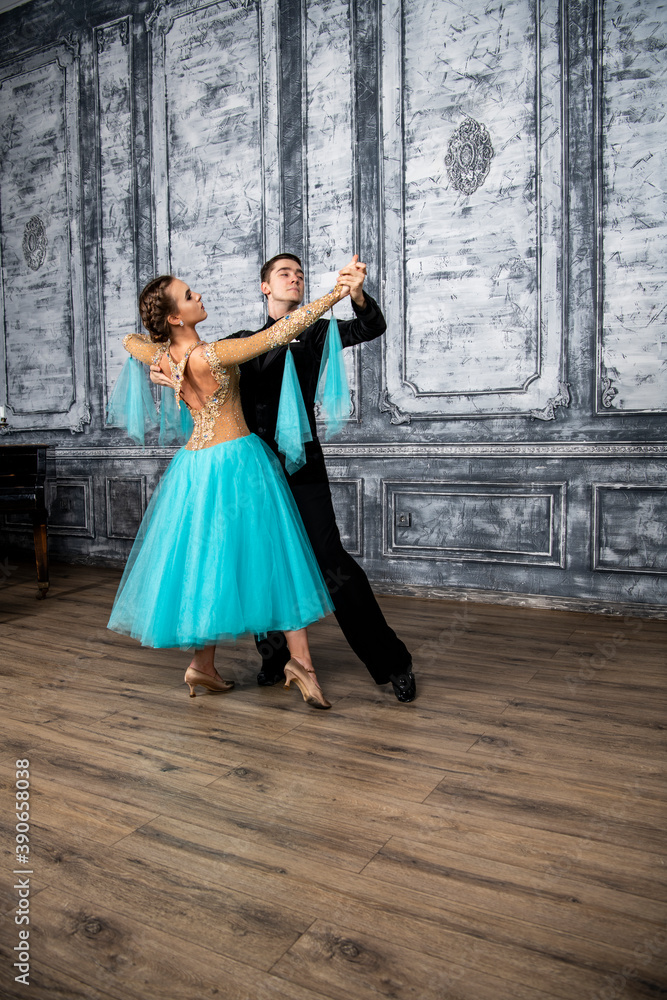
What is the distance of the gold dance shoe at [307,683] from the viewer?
98.3 inches

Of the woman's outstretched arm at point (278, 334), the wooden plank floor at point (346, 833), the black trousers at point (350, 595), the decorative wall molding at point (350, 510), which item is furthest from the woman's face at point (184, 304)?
the decorative wall molding at point (350, 510)

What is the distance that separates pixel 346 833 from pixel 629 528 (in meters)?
2.58

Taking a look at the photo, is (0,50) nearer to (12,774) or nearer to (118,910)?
(12,774)

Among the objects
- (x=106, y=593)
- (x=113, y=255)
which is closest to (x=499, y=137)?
(x=113, y=255)

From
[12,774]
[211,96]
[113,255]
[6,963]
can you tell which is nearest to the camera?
[6,963]

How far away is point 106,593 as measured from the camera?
4.64 metres

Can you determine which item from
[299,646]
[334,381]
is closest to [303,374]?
[334,381]

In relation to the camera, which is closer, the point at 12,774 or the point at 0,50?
the point at 12,774

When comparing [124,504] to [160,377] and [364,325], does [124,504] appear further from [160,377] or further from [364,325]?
[364,325]

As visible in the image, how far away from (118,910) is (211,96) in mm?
5048

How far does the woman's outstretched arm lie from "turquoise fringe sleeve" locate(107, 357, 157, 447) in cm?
58

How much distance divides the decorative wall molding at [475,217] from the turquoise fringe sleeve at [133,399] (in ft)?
5.90

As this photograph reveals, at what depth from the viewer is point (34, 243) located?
6.00 m

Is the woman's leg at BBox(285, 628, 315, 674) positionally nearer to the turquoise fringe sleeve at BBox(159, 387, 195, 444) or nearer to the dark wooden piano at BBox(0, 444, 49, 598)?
the turquoise fringe sleeve at BBox(159, 387, 195, 444)
